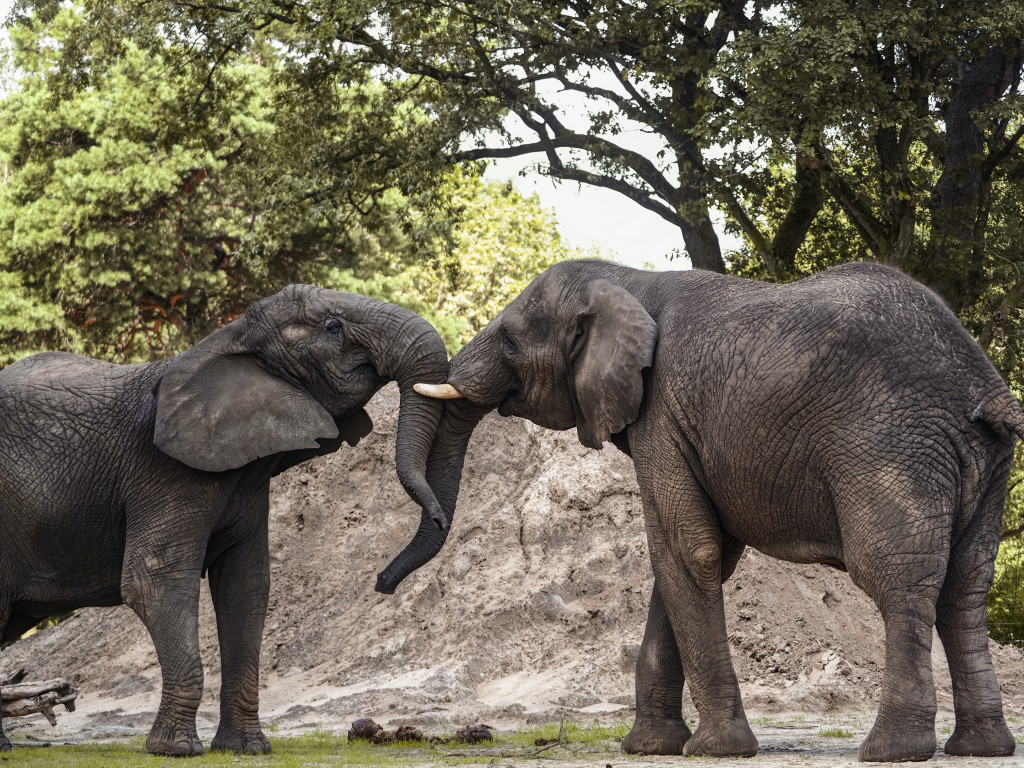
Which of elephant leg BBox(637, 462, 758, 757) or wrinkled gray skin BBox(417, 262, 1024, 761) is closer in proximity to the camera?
wrinkled gray skin BBox(417, 262, 1024, 761)

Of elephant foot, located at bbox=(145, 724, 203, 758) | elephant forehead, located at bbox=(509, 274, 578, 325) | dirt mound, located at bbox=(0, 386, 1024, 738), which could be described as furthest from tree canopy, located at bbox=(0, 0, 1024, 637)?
elephant foot, located at bbox=(145, 724, 203, 758)

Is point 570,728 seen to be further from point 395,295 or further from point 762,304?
point 395,295

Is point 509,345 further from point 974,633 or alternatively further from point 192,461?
point 974,633

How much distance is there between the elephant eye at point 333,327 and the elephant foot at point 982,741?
15.5 feet

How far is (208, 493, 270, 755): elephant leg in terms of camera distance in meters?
9.43

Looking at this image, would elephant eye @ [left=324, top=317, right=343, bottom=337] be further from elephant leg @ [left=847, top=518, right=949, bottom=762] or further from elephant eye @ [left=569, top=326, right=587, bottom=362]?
elephant leg @ [left=847, top=518, right=949, bottom=762]

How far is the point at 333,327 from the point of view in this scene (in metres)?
9.28

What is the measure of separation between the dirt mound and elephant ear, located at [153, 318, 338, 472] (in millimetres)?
3397

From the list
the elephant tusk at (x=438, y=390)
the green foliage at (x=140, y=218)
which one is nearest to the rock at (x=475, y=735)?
the elephant tusk at (x=438, y=390)

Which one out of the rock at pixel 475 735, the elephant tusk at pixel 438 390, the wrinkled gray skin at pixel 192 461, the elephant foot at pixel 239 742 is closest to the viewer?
the wrinkled gray skin at pixel 192 461

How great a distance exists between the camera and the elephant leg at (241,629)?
9.43 meters

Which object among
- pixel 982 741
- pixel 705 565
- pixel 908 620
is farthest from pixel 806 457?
pixel 982 741

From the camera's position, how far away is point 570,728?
10750 millimetres

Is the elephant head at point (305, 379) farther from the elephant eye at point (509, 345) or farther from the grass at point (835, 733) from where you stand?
the grass at point (835, 733)
